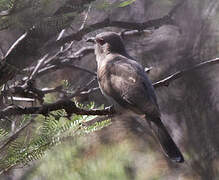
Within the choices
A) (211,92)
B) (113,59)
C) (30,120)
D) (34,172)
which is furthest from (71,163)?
(211,92)

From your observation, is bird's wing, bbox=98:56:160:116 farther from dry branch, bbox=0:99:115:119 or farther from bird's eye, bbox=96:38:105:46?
Answer: dry branch, bbox=0:99:115:119

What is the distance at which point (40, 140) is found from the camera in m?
0.65

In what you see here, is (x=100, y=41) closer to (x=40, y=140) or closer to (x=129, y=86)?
(x=129, y=86)

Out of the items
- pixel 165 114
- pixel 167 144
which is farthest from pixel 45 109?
pixel 165 114

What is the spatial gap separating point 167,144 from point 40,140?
1.25 feet

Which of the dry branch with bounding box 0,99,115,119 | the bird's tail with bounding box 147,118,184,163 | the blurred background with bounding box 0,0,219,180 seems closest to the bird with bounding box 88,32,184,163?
the bird's tail with bounding box 147,118,184,163

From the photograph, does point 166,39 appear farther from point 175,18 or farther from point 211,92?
point 211,92

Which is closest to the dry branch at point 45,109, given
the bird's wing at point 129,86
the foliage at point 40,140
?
the foliage at point 40,140

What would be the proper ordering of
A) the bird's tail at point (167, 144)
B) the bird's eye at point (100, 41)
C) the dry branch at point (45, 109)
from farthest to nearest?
the bird's eye at point (100, 41) → the bird's tail at point (167, 144) → the dry branch at point (45, 109)

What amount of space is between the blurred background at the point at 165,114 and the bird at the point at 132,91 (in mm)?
150

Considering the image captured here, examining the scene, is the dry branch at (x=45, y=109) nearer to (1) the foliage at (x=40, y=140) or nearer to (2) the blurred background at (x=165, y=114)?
(1) the foliage at (x=40, y=140)

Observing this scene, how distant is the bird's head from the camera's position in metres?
1.20

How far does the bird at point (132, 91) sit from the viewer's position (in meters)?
0.89

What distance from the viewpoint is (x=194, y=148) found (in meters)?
1.36
